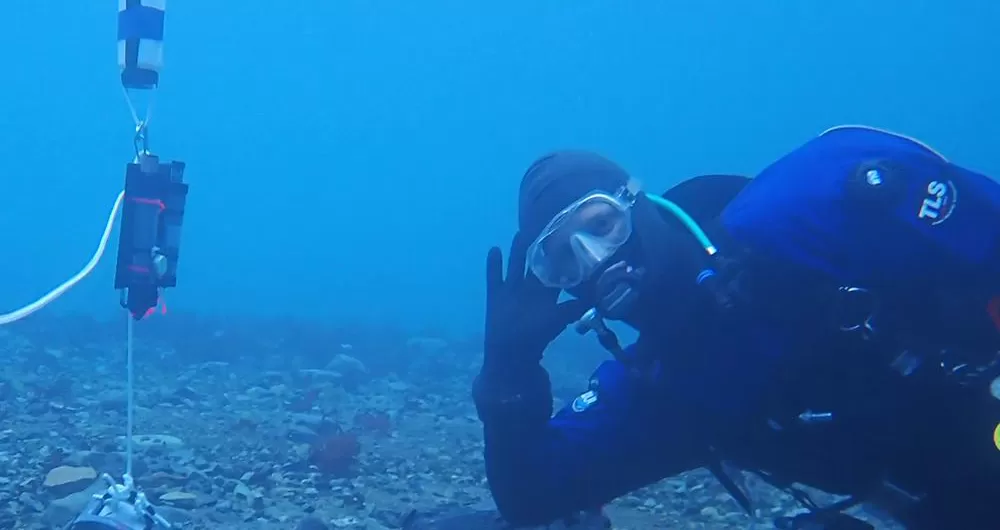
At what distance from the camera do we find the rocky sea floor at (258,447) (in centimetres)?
579

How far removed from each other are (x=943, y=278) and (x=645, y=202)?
3.18ft

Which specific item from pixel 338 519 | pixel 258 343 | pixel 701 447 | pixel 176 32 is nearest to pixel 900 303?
pixel 701 447

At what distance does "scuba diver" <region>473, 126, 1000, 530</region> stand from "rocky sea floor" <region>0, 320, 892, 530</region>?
6.24ft

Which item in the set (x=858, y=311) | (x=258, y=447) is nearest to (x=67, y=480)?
(x=258, y=447)

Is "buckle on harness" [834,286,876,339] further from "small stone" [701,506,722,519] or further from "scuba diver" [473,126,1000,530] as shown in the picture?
"small stone" [701,506,722,519]

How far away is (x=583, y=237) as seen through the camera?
2.91 metres

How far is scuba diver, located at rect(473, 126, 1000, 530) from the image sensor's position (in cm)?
270

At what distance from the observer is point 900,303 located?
2729 millimetres

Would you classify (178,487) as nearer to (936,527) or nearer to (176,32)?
(936,527)

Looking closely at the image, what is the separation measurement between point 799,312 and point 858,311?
202 millimetres

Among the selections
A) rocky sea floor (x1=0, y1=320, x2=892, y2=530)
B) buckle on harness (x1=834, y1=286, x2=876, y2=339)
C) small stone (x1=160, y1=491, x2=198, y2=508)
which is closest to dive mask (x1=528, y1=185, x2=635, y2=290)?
buckle on harness (x1=834, y1=286, x2=876, y2=339)

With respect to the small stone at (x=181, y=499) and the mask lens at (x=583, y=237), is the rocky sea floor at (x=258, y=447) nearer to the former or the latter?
the small stone at (x=181, y=499)

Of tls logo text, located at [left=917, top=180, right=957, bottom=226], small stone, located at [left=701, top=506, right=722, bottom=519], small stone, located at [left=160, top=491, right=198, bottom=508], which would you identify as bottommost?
small stone, located at [left=701, top=506, right=722, bottom=519]

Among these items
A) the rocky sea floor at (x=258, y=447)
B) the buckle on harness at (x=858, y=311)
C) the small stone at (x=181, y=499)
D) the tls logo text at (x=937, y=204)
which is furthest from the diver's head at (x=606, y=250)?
the small stone at (x=181, y=499)
